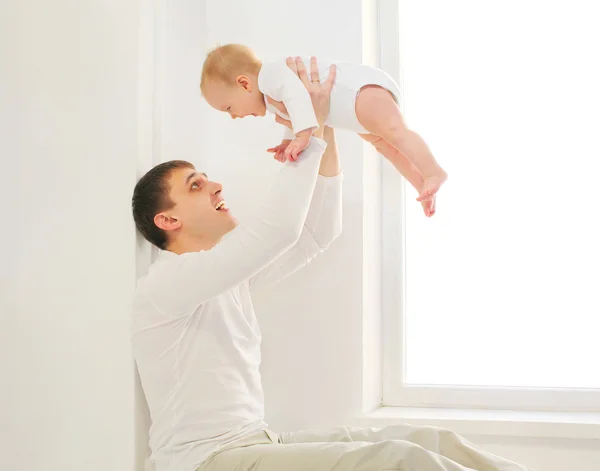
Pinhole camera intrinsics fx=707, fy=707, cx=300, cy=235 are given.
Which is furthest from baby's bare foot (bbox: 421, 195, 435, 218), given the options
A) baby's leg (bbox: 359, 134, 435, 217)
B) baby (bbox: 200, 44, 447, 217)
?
baby's leg (bbox: 359, 134, 435, 217)

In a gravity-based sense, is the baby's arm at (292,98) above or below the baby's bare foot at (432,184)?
above

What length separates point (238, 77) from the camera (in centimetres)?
151

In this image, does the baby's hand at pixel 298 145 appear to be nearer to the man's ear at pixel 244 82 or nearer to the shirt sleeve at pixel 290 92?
the shirt sleeve at pixel 290 92

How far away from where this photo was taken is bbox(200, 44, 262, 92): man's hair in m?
1.51

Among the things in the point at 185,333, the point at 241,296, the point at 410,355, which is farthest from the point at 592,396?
the point at 185,333

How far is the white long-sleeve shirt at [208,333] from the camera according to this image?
1354 millimetres

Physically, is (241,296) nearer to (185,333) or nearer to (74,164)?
(185,333)

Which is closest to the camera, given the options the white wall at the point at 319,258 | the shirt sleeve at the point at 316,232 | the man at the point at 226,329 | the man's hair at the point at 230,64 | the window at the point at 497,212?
the man at the point at 226,329

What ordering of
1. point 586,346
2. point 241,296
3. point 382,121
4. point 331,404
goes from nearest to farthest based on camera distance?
point 382,121 → point 241,296 → point 331,404 → point 586,346

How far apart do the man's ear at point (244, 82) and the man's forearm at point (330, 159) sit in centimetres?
21

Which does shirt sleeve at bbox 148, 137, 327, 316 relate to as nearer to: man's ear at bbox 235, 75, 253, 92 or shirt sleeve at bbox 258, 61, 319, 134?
shirt sleeve at bbox 258, 61, 319, 134

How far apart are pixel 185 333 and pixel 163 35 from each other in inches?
28.8

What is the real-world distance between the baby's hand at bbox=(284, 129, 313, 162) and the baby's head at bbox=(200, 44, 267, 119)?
20cm

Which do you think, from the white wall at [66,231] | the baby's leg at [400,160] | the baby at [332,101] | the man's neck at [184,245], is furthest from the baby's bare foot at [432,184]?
the white wall at [66,231]
